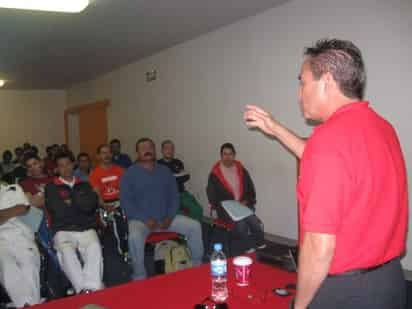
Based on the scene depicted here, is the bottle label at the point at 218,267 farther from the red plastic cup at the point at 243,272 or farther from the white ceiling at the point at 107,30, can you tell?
the white ceiling at the point at 107,30

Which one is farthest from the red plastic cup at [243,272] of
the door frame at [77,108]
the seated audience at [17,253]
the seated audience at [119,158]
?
the door frame at [77,108]

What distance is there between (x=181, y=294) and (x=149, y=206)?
2.11 metres

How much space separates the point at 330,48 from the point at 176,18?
4551mm

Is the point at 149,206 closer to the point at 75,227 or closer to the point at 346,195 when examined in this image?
the point at 75,227

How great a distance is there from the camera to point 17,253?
3.13 m

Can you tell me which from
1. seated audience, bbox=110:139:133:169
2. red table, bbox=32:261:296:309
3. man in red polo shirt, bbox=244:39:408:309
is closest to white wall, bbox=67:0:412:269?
seated audience, bbox=110:139:133:169

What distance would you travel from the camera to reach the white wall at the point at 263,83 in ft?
12.6

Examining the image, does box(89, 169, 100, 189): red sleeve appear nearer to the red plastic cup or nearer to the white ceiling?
the white ceiling

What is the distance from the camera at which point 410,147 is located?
3.71 m

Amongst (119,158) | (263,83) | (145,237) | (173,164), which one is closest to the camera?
(145,237)

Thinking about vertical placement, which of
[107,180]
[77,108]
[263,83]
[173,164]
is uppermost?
[77,108]

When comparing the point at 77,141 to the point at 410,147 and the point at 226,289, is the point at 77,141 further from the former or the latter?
the point at 226,289

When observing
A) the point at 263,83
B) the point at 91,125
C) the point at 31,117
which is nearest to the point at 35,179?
the point at 263,83

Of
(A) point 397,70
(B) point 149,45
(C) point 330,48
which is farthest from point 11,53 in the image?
(C) point 330,48
